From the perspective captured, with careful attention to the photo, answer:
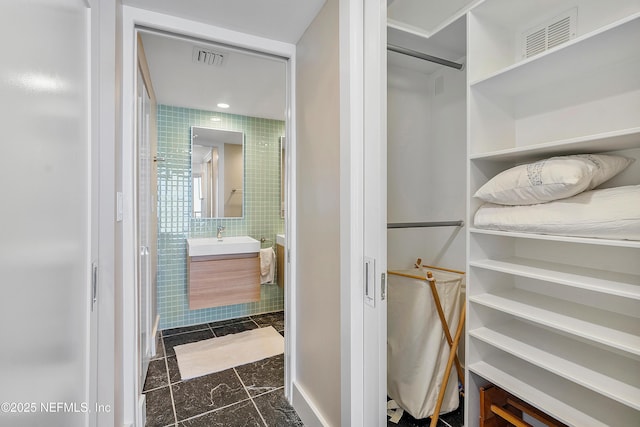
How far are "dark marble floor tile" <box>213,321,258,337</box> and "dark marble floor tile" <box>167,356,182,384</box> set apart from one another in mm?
507

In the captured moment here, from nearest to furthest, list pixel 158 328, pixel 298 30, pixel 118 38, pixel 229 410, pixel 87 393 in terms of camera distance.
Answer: pixel 87 393 → pixel 118 38 → pixel 298 30 → pixel 229 410 → pixel 158 328

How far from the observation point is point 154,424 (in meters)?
1.72

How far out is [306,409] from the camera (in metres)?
1.68

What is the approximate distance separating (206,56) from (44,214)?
5.53 ft

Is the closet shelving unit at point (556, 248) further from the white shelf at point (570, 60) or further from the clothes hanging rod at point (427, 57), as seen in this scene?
the clothes hanging rod at point (427, 57)

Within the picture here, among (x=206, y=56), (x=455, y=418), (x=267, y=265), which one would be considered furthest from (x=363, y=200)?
(x=267, y=265)

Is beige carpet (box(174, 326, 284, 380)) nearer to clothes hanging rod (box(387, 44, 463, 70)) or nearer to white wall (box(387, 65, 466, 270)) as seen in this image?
white wall (box(387, 65, 466, 270))

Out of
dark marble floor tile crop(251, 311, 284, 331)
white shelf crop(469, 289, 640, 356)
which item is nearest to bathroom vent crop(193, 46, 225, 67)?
white shelf crop(469, 289, 640, 356)

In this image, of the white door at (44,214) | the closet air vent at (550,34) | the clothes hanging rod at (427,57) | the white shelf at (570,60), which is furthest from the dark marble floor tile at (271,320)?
the closet air vent at (550,34)

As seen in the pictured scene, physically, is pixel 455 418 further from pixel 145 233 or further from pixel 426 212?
pixel 145 233

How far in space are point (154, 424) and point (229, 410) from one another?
0.40 m

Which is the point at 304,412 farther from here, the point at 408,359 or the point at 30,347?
the point at 30,347

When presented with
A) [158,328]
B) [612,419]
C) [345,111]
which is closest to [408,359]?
[612,419]

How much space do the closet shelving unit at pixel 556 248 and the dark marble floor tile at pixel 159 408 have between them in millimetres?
1629
